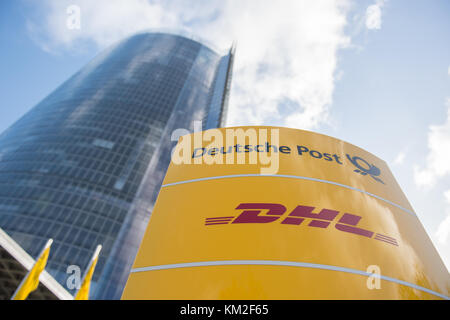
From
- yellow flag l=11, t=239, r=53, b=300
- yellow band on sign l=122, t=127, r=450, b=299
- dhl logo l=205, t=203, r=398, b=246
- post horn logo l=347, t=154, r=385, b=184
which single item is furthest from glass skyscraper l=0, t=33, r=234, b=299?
post horn logo l=347, t=154, r=385, b=184

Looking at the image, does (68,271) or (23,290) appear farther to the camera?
(68,271)

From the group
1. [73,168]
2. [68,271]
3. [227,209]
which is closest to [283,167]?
[227,209]

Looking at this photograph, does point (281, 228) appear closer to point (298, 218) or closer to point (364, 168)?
point (298, 218)

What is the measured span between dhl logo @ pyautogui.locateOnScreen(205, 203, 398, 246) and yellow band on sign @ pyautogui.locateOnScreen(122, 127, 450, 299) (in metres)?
0.02

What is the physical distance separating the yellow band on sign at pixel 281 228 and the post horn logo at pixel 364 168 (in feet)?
0.13

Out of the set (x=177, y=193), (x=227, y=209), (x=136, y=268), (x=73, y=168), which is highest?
(x=73, y=168)

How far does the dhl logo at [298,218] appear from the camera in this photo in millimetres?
4797

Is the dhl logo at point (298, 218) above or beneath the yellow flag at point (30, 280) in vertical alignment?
beneath

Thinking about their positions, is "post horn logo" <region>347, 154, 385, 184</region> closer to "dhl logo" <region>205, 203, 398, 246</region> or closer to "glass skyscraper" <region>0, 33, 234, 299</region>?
"dhl logo" <region>205, 203, 398, 246</region>

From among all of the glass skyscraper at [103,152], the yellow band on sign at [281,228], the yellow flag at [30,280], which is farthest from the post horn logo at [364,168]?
the glass skyscraper at [103,152]

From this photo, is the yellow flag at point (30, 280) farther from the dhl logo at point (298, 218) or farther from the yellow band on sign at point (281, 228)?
the dhl logo at point (298, 218)

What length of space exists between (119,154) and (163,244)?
57.5 meters

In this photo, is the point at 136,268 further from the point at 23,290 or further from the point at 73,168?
the point at 73,168
